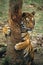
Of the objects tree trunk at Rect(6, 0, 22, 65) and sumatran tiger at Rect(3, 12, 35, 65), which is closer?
tree trunk at Rect(6, 0, 22, 65)

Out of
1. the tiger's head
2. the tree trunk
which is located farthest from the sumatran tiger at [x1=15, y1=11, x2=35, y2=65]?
the tree trunk

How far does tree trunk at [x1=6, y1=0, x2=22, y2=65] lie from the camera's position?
16.8ft

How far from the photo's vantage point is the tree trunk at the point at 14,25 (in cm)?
513

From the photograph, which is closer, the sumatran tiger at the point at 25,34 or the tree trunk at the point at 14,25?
the tree trunk at the point at 14,25

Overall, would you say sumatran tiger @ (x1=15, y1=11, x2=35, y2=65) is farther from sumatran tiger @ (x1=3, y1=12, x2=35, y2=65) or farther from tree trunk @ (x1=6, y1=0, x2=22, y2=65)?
tree trunk @ (x1=6, y1=0, x2=22, y2=65)

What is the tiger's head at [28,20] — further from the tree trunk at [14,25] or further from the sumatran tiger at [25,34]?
the tree trunk at [14,25]

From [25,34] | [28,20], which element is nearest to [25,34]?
[25,34]

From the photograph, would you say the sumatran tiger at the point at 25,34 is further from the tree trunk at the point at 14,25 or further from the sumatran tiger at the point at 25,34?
the tree trunk at the point at 14,25

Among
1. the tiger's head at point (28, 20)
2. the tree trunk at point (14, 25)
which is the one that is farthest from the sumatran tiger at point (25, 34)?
the tree trunk at point (14, 25)

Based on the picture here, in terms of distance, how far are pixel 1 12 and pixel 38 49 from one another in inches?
181

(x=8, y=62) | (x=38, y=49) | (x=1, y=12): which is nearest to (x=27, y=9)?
(x=1, y=12)

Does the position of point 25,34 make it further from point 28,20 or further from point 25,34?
point 28,20

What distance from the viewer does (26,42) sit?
542cm

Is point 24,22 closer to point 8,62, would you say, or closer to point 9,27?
point 9,27
